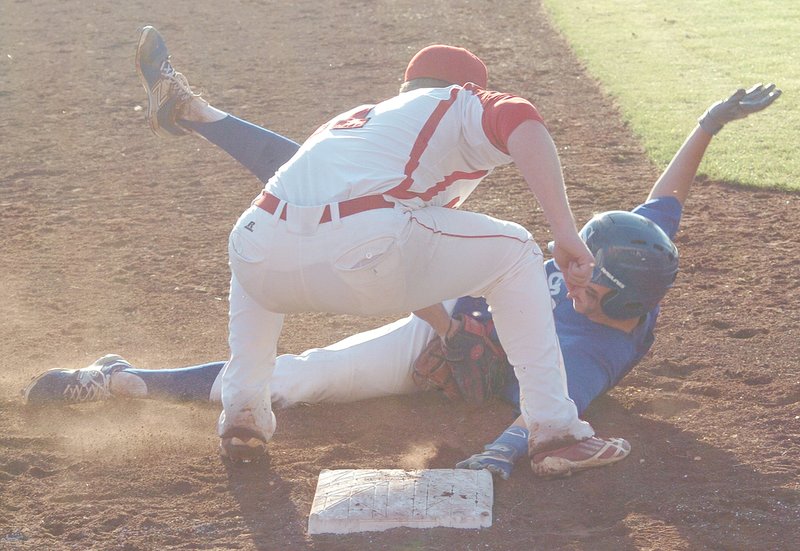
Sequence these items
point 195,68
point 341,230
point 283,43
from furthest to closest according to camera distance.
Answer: point 283,43, point 195,68, point 341,230

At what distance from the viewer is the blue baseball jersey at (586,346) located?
13.9ft

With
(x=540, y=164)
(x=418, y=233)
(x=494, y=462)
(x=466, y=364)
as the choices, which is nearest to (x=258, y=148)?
(x=466, y=364)

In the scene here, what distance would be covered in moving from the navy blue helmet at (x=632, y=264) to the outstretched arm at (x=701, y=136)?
0.64 m

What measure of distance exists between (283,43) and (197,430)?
902cm

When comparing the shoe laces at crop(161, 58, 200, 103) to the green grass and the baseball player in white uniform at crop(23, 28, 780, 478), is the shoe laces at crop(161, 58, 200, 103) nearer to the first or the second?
the baseball player in white uniform at crop(23, 28, 780, 478)

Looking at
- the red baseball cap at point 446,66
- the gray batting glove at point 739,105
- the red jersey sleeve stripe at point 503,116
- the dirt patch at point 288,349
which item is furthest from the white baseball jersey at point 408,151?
the gray batting glove at point 739,105

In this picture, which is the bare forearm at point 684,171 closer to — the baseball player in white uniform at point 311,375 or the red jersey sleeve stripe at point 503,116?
the baseball player in white uniform at point 311,375

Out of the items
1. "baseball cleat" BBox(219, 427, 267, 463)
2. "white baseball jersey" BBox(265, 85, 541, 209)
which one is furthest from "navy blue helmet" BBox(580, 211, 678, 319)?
"baseball cleat" BBox(219, 427, 267, 463)

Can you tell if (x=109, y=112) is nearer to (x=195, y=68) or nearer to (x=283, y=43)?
(x=195, y=68)

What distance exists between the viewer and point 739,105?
4898mm

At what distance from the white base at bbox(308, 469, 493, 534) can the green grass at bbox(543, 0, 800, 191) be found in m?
4.57

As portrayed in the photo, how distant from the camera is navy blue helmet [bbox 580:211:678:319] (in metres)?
4.29

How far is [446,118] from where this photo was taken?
3.43m

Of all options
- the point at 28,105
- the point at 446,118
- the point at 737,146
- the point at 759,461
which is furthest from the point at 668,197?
the point at 28,105
